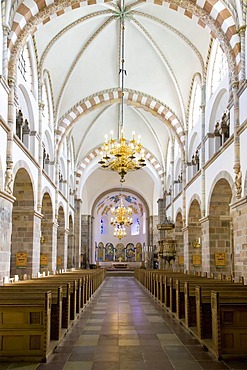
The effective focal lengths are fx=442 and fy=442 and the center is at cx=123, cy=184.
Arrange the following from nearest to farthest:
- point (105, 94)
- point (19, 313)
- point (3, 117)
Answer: point (19, 313) < point (3, 117) < point (105, 94)

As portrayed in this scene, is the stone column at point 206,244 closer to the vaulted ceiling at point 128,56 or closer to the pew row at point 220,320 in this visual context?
the vaulted ceiling at point 128,56

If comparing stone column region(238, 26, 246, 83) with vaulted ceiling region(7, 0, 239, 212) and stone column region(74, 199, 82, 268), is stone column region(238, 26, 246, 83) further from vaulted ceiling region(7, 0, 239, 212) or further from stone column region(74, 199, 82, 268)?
stone column region(74, 199, 82, 268)

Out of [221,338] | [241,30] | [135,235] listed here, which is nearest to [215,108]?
[241,30]

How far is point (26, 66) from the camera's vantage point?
53.0 ft

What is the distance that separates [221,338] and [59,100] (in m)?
16.4

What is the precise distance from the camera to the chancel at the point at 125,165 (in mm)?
6848

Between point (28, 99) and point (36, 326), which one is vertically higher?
point (28, 99)

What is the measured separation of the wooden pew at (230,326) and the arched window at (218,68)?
10.3 metres

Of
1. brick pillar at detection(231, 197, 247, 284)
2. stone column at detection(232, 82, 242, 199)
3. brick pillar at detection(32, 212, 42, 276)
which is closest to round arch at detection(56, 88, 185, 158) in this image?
brick pillar at detection(32, 212, 42, 276)

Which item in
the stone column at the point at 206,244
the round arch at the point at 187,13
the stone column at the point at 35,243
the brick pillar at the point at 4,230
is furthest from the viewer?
the stone column at the point at 206,244

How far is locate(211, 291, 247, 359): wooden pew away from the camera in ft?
21.9

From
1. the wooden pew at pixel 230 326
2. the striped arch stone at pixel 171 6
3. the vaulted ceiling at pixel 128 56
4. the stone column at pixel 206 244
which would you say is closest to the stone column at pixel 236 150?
the striped arch stone at pixel 171 6

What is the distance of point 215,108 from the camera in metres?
16.6

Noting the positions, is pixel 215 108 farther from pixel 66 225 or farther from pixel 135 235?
pixel 135 235
